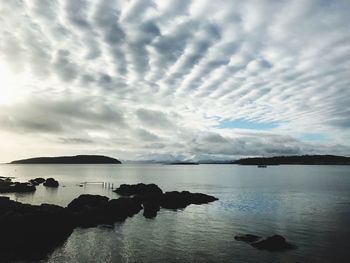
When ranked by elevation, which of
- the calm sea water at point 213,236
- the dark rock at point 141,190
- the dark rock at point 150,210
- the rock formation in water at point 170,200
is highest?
the dark rock at point 141,190

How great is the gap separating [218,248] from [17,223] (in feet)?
86.0

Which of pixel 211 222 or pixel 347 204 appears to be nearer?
pixel 211 222

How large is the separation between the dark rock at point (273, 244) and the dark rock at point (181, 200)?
112ft

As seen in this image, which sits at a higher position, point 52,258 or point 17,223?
point 17,223

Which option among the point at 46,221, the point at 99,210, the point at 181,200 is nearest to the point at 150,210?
the point at 99,210

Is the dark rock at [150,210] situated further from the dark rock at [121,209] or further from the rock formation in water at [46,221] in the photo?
the dark rock at [121,209]

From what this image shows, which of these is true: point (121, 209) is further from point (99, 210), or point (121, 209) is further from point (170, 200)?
point (170, 200)

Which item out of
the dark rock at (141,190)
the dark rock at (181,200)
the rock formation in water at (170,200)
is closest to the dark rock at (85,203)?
the rock formation in water at (170,200)

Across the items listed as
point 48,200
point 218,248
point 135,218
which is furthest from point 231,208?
point 48,200

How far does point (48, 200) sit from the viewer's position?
81688mm

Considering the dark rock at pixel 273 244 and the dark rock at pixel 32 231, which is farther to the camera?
the dark rock at pixel 32 231

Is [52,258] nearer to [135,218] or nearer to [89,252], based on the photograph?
[89,252]

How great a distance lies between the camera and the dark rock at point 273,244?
35.8m

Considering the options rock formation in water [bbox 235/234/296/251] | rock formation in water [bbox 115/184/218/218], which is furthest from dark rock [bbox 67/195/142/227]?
rock formation in water [bbox 235/234/296/251]
